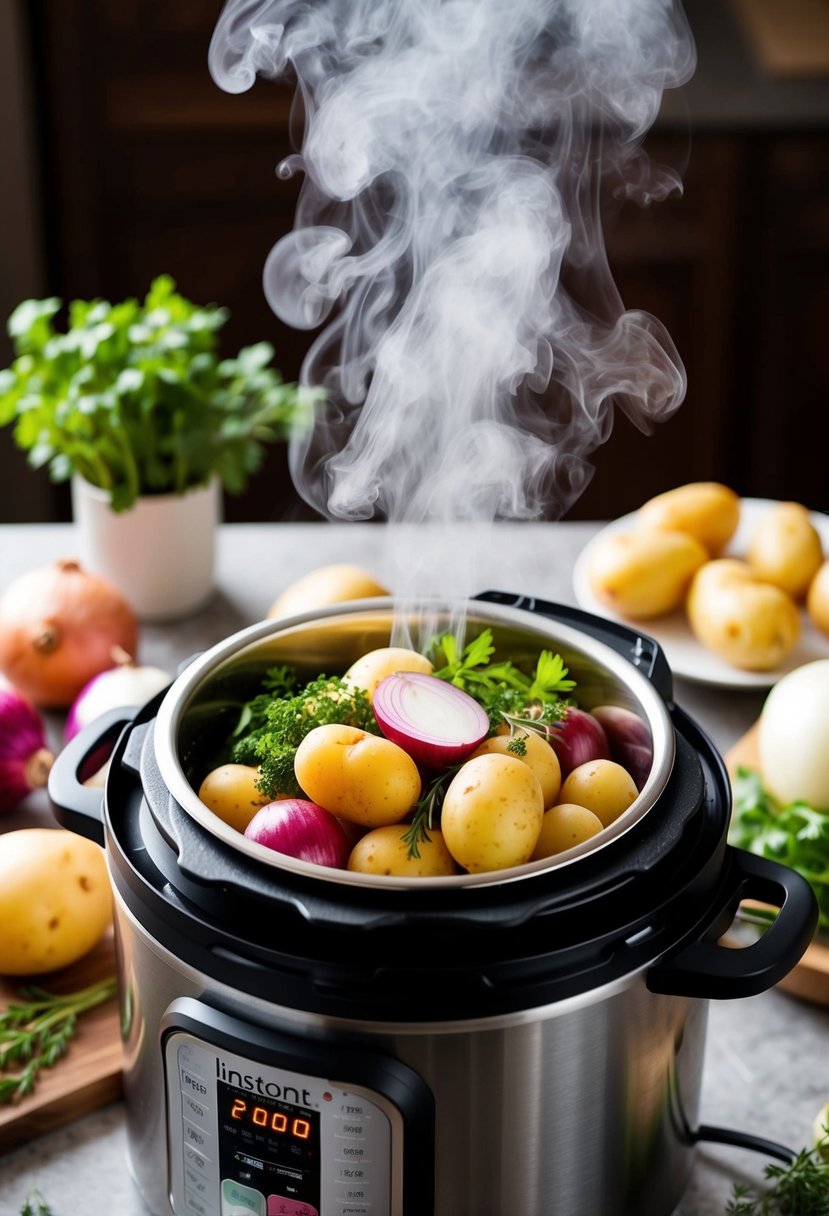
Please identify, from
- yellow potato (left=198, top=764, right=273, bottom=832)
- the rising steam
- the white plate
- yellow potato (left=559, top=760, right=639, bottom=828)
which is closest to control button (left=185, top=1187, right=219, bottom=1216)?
yellow potato (left=198, top=764, right=273, bottom=832)

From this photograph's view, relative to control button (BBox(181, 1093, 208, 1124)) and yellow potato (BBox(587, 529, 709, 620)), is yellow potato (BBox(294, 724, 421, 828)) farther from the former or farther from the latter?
yellow potato (BBox(587, 529, 709, 620))

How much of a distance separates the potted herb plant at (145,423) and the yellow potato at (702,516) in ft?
1.39

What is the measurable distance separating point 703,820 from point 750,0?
8.24 feet

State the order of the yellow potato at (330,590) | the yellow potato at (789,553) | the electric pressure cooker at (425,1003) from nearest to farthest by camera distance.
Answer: the electric pressure cooker at (425,1003) < the yellow potato at (330,590) < the yellow potato at (789,553)

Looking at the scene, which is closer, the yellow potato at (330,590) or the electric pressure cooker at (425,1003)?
the electric pressure cooker at (425,1003)

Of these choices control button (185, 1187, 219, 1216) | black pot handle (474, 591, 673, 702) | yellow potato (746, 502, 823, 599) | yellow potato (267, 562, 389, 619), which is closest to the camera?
control button (185, 1187, 219, 1216)

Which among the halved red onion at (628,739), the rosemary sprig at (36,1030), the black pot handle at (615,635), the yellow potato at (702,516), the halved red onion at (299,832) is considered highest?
the black pot handle at (615,635)

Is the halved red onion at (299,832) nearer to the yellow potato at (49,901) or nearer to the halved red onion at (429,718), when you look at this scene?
the halved red onion at (429,718)

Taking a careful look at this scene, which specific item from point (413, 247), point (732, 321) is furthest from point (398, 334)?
point (732, 321)

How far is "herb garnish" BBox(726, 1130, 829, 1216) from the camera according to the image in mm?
812

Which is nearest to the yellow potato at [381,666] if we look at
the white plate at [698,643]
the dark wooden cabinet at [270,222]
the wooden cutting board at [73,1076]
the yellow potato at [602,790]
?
the yellow potato at [602,790]

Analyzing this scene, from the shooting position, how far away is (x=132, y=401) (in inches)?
54.3

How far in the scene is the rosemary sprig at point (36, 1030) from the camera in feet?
2.96

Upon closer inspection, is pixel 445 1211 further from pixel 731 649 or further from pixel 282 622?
pixel 731 649
